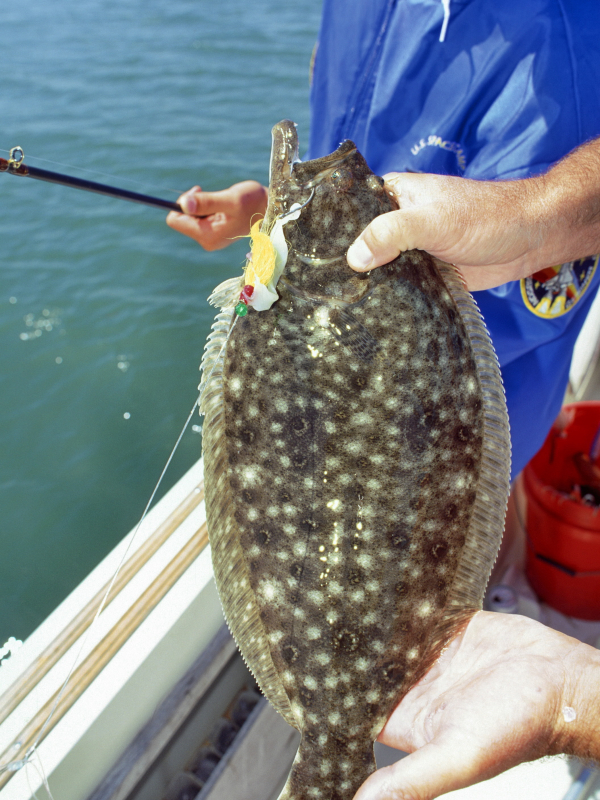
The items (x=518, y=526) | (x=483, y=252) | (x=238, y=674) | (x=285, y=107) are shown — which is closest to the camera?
(x=483, y=252)

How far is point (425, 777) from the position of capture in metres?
1.59

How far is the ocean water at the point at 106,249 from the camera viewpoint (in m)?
4.00

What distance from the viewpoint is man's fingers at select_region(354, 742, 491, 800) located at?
5.21 ft

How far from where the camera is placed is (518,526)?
4.18 m

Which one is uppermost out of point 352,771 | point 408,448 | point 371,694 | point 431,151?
point 431,151

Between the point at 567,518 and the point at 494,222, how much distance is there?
2118 millimetres

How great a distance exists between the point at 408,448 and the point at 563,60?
165 cm

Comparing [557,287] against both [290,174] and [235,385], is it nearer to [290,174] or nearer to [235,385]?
[290,174]

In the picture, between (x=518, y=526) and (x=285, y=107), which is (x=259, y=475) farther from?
(x=285, y=107)

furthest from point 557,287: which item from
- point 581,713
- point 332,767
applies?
point 332,767

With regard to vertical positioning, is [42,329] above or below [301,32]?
below

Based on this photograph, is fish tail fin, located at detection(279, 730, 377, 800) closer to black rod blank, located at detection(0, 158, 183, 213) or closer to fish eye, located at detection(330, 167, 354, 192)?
fish eye, located at detection(330, 167, 354, 192)

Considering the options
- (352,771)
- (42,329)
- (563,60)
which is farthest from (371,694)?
(42,329)

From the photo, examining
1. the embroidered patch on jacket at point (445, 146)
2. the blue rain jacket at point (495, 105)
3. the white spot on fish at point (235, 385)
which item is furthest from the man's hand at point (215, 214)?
the white spot on fish at point (235, 385)
